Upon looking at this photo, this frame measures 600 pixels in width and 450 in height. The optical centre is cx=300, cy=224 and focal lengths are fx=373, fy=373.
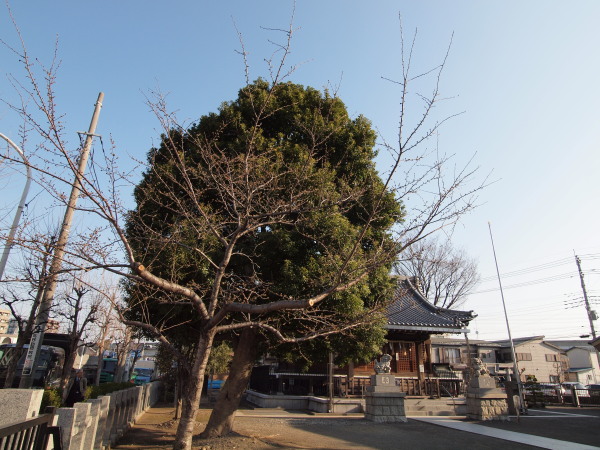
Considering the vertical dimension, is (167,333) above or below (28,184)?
below

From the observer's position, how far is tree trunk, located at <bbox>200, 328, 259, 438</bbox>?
8.99 meters

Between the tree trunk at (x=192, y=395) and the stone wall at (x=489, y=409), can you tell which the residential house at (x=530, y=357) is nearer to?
the stone wall at (x=489, y=409)

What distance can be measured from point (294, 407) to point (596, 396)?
18704mm

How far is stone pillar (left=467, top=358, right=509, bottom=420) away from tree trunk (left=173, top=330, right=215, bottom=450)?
1204 centimetres

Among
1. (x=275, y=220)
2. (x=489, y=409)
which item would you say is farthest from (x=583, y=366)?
(x=275, y=220)

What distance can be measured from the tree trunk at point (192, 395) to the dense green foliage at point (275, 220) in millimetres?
1207

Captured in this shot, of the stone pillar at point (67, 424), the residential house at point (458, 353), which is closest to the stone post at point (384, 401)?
the stone pillar at point (67, 424)

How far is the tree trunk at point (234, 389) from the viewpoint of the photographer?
8992 millimetres

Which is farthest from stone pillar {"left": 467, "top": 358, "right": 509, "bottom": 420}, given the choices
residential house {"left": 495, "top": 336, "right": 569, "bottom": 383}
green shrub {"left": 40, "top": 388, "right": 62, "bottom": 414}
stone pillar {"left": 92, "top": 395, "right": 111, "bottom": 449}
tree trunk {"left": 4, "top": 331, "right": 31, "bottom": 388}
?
residential house {"left": 495, "top": 336, "right": 569, "bottom": 383}

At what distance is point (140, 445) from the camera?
8.73m

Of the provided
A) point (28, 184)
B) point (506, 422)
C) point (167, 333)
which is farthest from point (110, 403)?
point (506, 422)

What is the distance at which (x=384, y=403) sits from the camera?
42.7 feet

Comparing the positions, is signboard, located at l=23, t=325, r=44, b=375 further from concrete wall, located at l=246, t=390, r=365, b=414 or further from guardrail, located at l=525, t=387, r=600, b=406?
guardrail, located at l=525, t=387, r=600, b=406

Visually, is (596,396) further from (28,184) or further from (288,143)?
(28,184)
